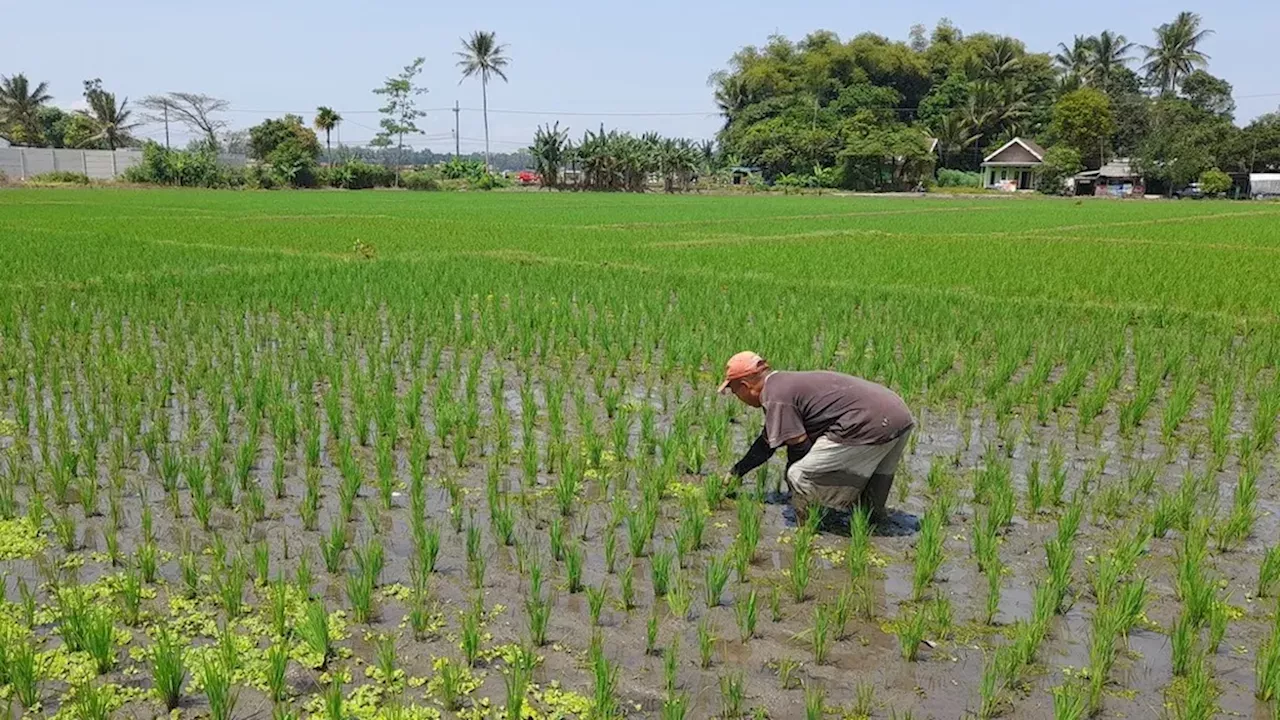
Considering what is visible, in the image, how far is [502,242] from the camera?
15672 mm

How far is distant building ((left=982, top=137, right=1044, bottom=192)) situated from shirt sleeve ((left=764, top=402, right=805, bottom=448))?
4761cm

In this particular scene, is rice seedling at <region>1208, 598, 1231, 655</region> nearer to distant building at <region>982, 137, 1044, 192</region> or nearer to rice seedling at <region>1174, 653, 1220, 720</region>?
rice seedling at <region>1174, 653, 1220, 720</region>

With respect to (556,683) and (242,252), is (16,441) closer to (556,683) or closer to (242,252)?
(556,683)

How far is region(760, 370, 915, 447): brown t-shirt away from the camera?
372 cm

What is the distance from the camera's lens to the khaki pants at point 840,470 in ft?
12.3

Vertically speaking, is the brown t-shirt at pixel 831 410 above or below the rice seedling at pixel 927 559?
above

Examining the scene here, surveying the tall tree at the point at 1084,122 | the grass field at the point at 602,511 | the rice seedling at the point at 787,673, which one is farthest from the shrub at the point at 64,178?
the rice seedling at the point at 787,673

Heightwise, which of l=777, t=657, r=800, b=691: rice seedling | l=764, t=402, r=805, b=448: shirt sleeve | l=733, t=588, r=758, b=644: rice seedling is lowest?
l=777, t=657, r=800, b=691: rice seedling

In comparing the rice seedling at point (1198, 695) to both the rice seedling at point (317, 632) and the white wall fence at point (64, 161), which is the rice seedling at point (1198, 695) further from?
the white wall fence at point (64, 161)

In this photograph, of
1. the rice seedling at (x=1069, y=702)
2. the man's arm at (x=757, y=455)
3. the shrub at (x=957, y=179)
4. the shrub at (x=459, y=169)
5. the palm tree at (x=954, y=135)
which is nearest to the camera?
the rice seedling at (x=1069, y=702)

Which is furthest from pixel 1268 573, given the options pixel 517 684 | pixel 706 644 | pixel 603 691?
pixel 517 684

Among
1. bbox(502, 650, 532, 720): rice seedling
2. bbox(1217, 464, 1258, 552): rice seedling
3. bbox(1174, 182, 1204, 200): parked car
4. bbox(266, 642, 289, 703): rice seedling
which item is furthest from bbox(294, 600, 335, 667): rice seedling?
bbox(1174, 182, 1204, 200): parked car

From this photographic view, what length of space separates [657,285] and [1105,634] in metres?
7.91

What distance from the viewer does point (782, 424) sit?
372 centimetres
